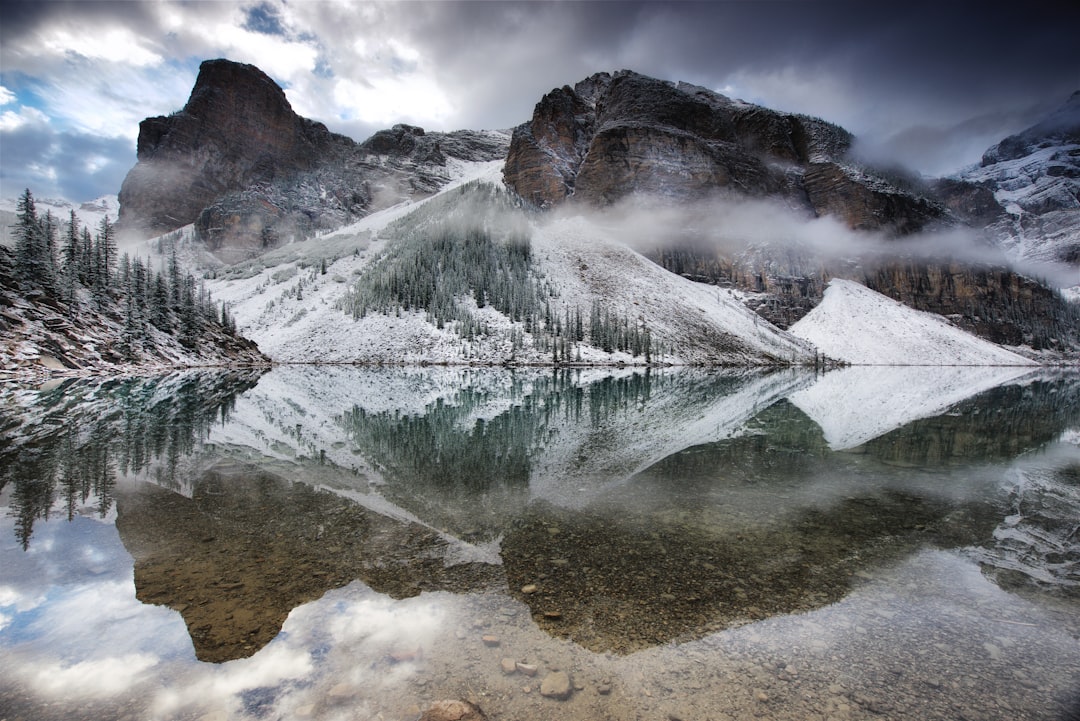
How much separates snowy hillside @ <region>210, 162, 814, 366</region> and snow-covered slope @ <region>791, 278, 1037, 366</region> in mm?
19253

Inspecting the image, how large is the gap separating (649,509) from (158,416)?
2440cm

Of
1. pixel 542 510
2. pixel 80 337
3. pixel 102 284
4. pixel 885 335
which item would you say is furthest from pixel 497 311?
pixel 885 335

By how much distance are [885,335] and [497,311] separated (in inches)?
5464

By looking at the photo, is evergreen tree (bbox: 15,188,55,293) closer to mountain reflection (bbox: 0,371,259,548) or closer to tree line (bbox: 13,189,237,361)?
tree line (bbox: 13,189,237,361)

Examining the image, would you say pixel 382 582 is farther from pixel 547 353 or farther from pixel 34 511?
pixel 547 353

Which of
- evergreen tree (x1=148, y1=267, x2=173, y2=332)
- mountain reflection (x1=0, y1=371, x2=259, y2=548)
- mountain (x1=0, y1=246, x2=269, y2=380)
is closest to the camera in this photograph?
mountain reflection (x1=0, y1=371, x2=259, y2=548)

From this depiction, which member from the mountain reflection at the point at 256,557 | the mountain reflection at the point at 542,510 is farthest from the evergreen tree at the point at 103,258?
the mountain reflection at the point at 256,557

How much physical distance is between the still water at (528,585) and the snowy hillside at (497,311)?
8587 cm

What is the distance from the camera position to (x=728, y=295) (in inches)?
7180

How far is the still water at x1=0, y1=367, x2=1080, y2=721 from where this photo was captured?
15.9ft

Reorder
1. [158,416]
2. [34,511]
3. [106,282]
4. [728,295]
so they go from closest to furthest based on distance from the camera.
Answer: [34,511]
[158,416]
[106,282]
[728,295]

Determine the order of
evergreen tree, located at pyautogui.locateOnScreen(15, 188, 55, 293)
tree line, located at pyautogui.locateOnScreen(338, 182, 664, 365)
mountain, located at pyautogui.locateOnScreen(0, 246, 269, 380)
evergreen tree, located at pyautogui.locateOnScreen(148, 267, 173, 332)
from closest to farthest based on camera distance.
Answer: mountain, located at pyautogui.locateOnScreen(0, 246, 269, 380) < evergreen tree, located at pyautogui.locateOnScreen(15, 188, 55, 293) < evergreen tree, located at pyautogui.locateOnScreen(148, 267, 173, 332) < tree line, located at pyautogui.locateOnScreen(338, 182, 664, 365)

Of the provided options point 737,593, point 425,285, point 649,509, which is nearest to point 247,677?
point 737,593

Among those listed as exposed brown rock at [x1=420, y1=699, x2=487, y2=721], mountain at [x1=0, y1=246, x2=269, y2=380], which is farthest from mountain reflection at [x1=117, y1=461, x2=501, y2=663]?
mountain at [x1=0, y1=246, x2=269, y2=380]
